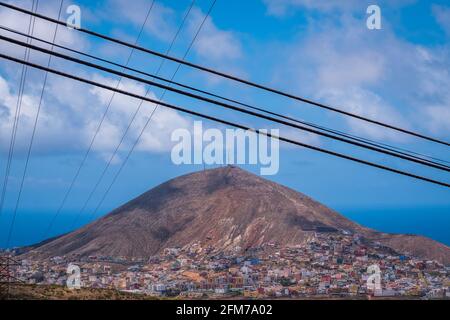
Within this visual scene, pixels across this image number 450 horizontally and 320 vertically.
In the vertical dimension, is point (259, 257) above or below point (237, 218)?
below

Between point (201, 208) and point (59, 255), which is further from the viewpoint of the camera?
point (201, 208)

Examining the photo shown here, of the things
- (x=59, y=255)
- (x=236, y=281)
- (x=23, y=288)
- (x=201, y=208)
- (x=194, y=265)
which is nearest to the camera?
(x=23, y=288)
